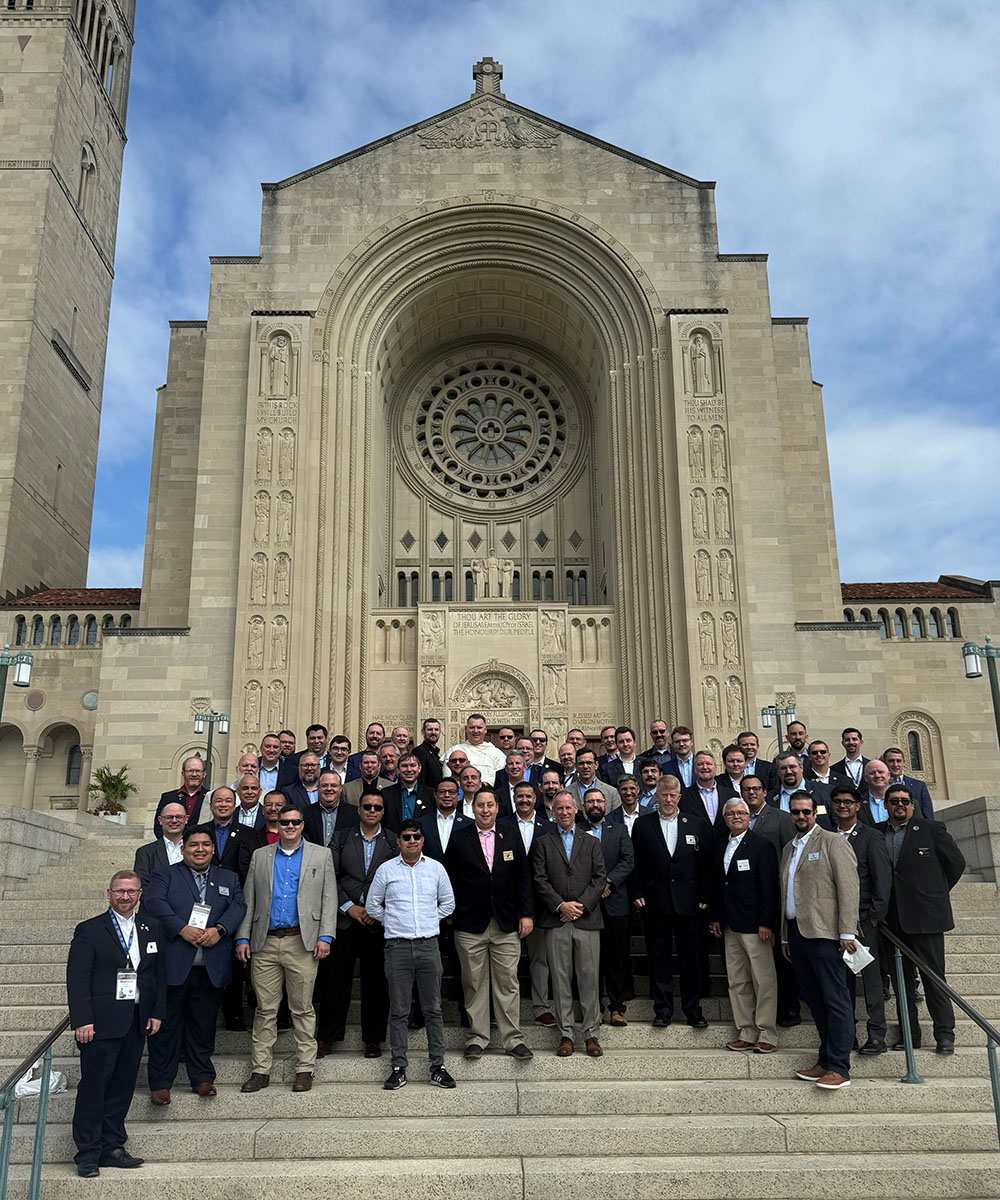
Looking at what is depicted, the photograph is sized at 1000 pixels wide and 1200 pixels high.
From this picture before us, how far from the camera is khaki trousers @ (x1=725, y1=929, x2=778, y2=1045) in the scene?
7.16 metres

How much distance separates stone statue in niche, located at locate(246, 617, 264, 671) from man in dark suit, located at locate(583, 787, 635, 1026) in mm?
12675

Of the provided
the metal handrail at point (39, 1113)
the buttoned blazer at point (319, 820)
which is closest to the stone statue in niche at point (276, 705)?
the buttoned blazer at point (319, 820)

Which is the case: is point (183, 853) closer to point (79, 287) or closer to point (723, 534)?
point (723, 534)

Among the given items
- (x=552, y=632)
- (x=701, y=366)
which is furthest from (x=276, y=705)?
(x=701, y=366)

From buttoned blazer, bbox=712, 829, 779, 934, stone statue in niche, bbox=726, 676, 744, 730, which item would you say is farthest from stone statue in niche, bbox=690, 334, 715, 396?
buttoned blazer, bbox=712, 829, 779, 934

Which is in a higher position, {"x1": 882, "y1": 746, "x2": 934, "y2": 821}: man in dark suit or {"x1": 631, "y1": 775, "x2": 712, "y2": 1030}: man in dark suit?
{"x1": 882, "y1": 746, "x2": 934, "y2": 821}: man in dark suit

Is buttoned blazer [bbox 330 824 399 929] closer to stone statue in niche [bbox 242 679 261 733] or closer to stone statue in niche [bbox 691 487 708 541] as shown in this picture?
stone statue in niche [bbox 242 679 261 733]

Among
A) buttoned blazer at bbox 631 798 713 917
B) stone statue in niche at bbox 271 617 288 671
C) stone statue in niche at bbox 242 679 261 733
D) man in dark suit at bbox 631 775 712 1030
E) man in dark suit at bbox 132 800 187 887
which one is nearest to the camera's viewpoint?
man in dark suit at bbox 132 800 187 887

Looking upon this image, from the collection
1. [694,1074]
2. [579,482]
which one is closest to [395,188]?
[579,482]

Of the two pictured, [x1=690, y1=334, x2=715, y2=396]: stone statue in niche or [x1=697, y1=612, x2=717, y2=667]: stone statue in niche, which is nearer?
[x1=697, y1=612, x2=717, y2=667]: stone statue in niche

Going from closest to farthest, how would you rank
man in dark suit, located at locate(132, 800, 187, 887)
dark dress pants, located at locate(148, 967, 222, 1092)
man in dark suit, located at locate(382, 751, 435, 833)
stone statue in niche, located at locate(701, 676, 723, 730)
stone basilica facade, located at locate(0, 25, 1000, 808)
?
dark dress pants, located at locate(148, 967, 222, 1092)
man in dark suit, located at locate(132, 800, 187, 887)
man in dark suit, located at locate(382, 751, 435, 833)
stone statue in niche, located at locate(701, 676, 723, 730)
stone basilica facade, located at locate(0, 25, 1000, 808)

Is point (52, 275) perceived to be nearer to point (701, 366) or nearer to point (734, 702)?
point (701, 366)

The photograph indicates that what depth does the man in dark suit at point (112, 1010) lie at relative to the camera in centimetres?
593

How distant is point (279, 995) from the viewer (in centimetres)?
688
